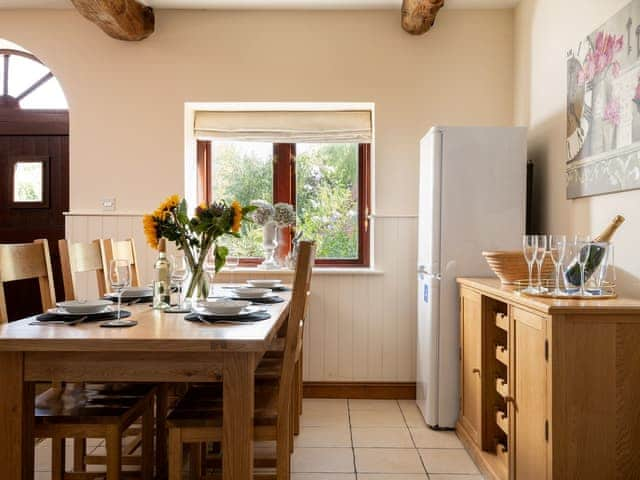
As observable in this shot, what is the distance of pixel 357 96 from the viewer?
3777 millimetres

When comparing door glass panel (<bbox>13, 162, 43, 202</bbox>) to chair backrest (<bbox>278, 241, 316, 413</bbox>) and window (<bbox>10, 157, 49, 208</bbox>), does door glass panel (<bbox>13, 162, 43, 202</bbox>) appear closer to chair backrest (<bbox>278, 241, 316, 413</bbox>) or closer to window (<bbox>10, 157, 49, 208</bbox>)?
window (<bbox>10, 157, 49, 208</bbox>)

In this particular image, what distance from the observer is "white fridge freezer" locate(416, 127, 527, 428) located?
2982mm

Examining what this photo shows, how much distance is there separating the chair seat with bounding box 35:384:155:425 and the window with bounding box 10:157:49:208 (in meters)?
2.39

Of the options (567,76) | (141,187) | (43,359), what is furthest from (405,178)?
(43,359)

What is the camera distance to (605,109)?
234 cm

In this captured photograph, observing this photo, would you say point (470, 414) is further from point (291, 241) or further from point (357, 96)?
point (357, 96)

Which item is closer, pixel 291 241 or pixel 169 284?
pixel 169 284

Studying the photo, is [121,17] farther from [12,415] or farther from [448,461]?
[448,461]

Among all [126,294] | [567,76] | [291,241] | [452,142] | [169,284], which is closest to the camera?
[169,284]

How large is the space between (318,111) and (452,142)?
4.14 ft

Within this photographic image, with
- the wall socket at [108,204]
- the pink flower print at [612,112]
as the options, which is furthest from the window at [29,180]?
Answer: the pink flower print at [612,112]

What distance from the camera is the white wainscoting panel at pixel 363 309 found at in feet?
12.3

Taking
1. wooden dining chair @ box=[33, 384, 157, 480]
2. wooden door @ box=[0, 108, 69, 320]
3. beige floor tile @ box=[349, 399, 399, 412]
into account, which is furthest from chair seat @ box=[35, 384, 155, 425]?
wooden door @ box=[0, 108, 69, 320]

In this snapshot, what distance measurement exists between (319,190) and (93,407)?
245cm
